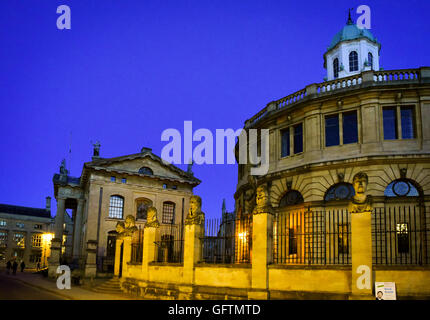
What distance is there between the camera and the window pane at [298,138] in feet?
91.7

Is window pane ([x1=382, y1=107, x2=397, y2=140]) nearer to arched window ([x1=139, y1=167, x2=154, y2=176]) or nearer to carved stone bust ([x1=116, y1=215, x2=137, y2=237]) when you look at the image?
carved stone bust ([x1=116, y1=215, x2=137, y2=237])

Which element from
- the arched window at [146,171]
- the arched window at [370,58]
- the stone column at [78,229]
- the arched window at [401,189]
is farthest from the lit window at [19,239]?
the arched window at [401,189]

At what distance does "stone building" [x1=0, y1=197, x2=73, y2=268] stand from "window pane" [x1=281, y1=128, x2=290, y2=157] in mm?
65515

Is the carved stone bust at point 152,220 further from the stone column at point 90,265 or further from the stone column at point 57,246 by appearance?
the stone column at point 57,246

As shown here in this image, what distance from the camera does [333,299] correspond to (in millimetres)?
13461

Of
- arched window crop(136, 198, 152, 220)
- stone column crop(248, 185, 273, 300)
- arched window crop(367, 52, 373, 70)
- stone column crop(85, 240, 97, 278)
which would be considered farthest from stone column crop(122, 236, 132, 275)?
arched window crop(367, 52, 373, 70)

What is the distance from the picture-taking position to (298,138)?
92.6 feet

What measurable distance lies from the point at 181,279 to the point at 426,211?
13366mm

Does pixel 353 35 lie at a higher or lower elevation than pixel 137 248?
higher

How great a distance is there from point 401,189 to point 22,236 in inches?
3223

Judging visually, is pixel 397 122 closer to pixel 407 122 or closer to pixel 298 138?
pixel 407 122

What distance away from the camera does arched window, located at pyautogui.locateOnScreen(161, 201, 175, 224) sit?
149 feet

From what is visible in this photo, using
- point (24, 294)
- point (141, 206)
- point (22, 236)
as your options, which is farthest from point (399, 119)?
point (22, 236)

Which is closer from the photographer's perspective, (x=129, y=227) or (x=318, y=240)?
(x=318, y=240)
